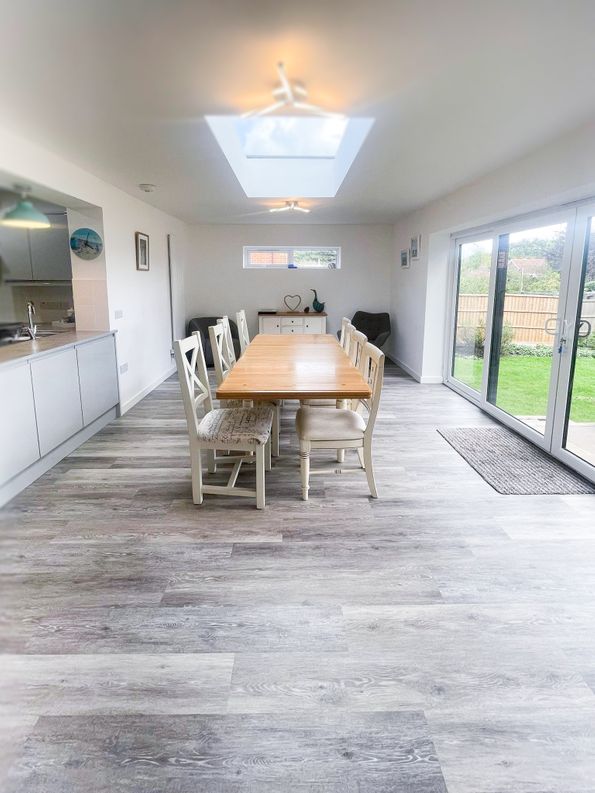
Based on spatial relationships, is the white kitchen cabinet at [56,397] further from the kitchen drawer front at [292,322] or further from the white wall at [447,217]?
the kitchen drawer front at [292,322]

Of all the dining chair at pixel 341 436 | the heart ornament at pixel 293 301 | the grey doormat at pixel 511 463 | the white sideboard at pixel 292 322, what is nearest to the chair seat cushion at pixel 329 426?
the dining chair at pixel 341 436

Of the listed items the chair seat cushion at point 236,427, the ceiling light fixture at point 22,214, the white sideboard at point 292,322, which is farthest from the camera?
the white sideboard at point 292,322

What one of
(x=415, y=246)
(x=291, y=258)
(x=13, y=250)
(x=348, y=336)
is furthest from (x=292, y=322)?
(x=13, y=250)

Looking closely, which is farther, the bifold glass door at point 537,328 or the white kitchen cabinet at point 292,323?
the white kitchen cabinet at point 292,323

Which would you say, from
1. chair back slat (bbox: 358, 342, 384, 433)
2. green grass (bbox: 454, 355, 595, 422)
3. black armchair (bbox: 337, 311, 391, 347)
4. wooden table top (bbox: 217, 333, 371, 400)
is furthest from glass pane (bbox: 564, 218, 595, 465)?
black armchair (bbox: 337, 311, 391, 347)

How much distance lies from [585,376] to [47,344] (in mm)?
3806

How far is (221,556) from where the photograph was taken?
221 centimetres

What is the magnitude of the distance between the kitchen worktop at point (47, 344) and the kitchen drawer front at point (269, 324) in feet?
10.4

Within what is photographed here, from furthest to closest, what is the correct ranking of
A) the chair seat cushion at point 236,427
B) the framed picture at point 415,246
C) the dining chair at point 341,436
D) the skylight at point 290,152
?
the framed picture at point 415,246 → the skylight at point 290,152 → the dining chair at point 341,436 → the chair seat cushion at point 236,427

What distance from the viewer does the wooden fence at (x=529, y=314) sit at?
344 cm

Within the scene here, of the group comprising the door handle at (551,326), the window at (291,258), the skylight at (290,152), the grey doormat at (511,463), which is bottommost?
the grey doormat at (511,463)

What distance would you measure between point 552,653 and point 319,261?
262 inches

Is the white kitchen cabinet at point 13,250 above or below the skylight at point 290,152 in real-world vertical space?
below

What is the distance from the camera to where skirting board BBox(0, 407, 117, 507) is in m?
2.86
